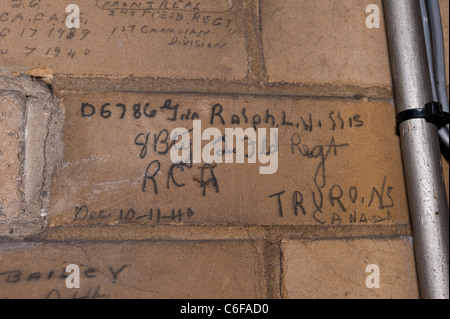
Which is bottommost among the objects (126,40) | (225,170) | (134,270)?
(134,270)

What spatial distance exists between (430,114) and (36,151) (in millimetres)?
679

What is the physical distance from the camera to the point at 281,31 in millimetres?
778

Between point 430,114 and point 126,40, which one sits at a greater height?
point 126,40

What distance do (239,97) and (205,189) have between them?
180 millimetres

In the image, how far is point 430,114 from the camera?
2.29 feet

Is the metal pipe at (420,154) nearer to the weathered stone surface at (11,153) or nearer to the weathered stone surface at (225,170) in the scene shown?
the weathered stone surface at (225,170)

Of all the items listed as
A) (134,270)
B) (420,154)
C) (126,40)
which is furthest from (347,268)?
(126,40)

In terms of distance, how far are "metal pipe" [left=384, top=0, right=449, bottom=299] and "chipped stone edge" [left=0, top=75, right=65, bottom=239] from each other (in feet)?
2.00

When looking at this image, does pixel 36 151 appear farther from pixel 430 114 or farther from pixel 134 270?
pixel 430 114

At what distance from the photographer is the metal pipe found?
676mm

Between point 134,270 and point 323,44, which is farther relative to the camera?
point 323,44

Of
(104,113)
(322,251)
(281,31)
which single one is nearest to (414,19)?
(281,31)

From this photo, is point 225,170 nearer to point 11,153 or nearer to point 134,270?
→ point 134,270

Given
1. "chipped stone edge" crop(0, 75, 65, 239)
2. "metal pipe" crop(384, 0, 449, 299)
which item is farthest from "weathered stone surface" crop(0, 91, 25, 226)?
"metal pipe" crop(384, 0, 449, 299)
